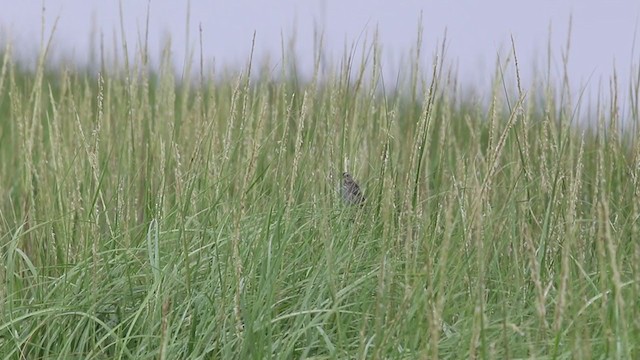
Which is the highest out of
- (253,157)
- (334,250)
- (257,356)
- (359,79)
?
(359,79)

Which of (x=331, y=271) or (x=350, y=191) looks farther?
(x=350, y=191)

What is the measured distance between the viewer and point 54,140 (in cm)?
356

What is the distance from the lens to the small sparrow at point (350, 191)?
2934 millimetres

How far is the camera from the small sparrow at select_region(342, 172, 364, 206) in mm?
2934

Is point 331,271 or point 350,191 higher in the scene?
point 350,191

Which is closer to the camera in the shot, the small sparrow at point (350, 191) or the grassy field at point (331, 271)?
the grassy field at point (331, 271)

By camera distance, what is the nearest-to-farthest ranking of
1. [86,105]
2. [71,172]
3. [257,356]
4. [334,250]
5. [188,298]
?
[257,356], [188,298], [334,250], [71,172], [86,105]

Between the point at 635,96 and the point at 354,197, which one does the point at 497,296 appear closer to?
the point at 354,197

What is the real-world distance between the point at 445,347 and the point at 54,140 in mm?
1803

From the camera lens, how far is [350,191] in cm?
296

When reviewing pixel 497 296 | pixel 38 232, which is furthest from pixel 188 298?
pixel 38 232

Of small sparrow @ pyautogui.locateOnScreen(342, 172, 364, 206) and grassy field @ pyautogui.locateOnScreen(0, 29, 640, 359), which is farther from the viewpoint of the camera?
small sparrow @ pyautogui.locateOnScreen(342, 172, 364, 206)

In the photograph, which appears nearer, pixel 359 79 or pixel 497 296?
pixel 497 296

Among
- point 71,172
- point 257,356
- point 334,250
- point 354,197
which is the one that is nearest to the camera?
point 257,356
